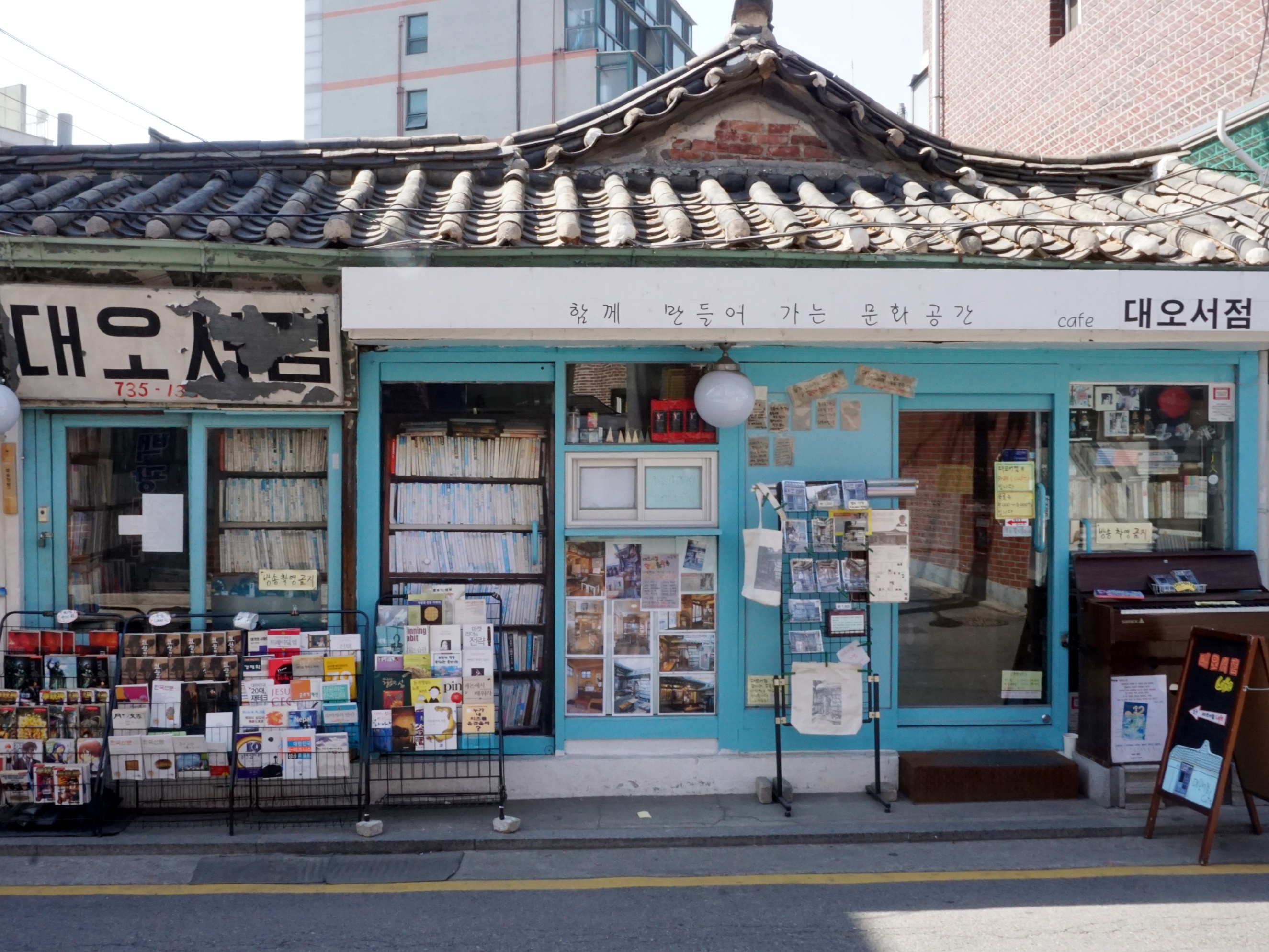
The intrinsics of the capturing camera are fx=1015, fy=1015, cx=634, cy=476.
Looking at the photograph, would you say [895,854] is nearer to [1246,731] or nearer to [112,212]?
[1246,731]

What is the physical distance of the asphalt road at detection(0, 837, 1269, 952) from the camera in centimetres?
502

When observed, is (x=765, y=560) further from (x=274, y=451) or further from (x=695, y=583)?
(x=274, y=451)

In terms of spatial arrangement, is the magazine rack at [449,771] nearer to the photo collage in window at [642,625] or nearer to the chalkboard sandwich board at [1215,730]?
the photo collage in window at [642,625]

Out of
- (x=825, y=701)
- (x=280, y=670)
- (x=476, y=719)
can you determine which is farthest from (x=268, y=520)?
(x=825, y=701)

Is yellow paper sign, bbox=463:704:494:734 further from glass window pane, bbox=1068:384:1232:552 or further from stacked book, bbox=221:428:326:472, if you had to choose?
glass window pane, bbox=1068:384:1232:552

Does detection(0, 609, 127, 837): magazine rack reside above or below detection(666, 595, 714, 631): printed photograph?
below

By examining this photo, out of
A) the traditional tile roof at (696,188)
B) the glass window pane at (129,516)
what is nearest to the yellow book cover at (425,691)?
the glass window pane at (129,516)

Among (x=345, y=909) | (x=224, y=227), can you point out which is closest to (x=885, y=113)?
(x=224, y=227)

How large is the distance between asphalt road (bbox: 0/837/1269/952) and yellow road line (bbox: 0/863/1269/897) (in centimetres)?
1

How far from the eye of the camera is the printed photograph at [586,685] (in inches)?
282

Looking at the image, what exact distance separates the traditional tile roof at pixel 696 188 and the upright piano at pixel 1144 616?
6.91 ft

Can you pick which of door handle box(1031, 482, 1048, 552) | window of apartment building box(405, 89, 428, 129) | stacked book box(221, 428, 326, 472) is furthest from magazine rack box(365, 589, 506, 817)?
window of apartment building box(405, 89, 428, 129)

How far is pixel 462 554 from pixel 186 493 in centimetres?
195

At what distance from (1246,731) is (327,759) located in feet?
18.6
